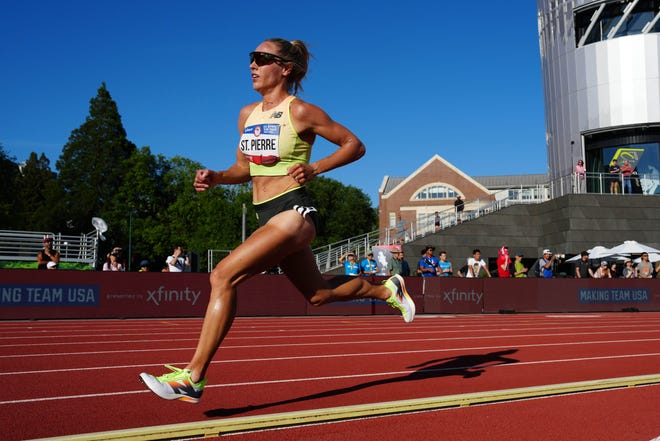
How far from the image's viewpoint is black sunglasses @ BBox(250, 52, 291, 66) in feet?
15.4

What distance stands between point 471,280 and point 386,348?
11.9 meters

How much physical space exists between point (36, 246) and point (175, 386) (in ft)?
105

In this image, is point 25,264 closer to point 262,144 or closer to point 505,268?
point 505,268

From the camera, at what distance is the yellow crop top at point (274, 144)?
4.52 m

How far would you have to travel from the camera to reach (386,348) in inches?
340

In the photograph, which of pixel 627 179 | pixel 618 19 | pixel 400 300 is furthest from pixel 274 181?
pixel 618 19

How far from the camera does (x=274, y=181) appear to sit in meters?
4.53

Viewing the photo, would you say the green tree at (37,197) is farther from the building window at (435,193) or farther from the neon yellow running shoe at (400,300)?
the neon yellow running shoe at (400,300)

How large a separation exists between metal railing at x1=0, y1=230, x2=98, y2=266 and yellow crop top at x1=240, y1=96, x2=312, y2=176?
28159mm

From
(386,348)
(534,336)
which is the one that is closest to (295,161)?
(386,348)

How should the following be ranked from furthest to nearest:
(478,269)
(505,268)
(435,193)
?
(435,193) → (505,268) → (478,269)

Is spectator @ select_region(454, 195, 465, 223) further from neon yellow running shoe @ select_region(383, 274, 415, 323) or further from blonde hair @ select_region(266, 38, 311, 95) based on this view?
blonde hair @ select_region(266, 38, 311, 95)

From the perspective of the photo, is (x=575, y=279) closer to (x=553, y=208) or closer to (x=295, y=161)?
(x=553, y=208)

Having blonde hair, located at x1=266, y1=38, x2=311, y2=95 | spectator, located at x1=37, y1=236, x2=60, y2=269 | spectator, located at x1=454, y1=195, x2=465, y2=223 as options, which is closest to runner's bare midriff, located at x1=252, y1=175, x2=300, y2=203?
blonde hair, located at x1=266, y1=38, x2=311, y2=95
